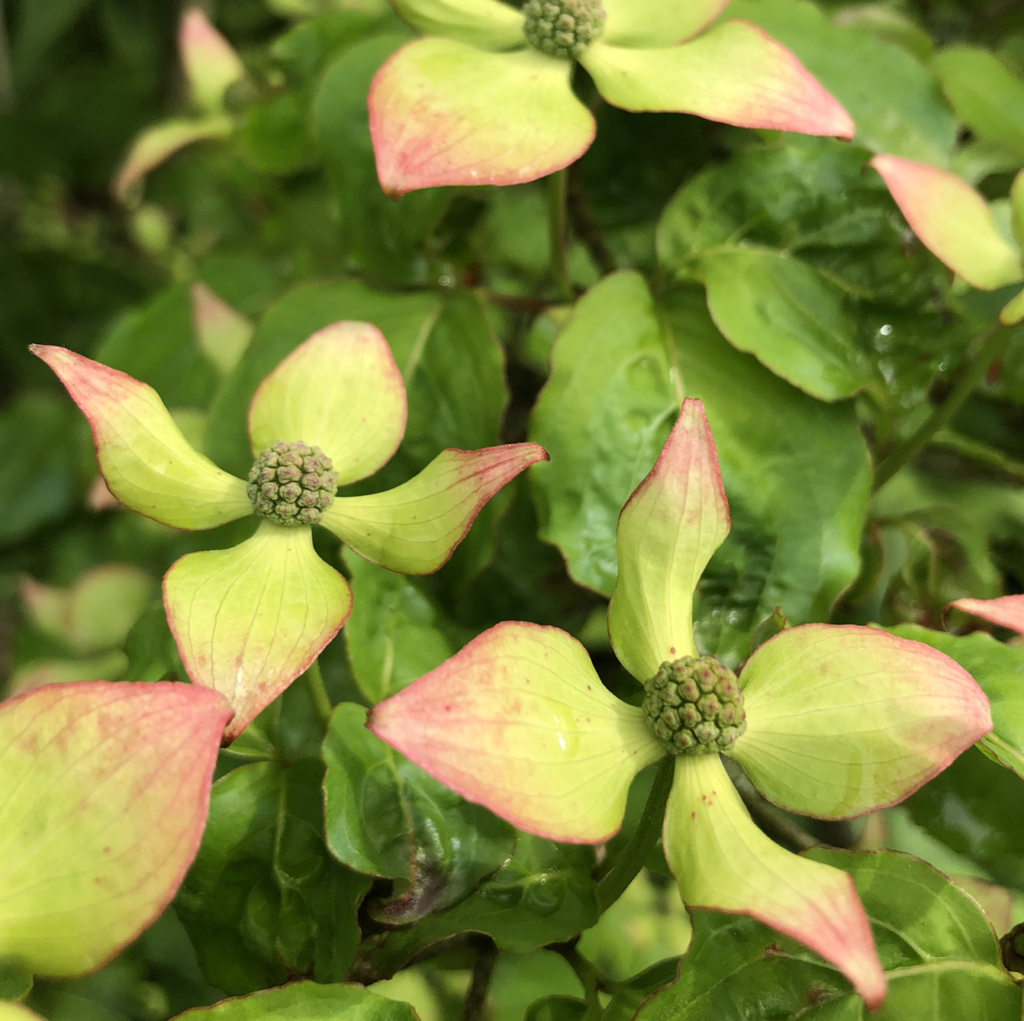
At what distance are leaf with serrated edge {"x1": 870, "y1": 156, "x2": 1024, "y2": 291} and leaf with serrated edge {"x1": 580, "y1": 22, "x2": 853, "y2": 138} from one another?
49 mm

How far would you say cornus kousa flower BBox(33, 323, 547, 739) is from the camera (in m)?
0.37

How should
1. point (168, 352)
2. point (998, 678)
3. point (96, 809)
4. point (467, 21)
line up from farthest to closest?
point (168, 352)
point (467, 21)
point (998, 678)
point (96, 809)

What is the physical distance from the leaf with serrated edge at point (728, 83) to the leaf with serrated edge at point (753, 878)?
303mm

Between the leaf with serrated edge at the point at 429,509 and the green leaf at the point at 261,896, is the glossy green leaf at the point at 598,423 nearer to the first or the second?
the leaf with serrated edge at the point at 429,509

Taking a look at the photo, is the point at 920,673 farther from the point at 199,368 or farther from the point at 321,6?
the point at 321,6

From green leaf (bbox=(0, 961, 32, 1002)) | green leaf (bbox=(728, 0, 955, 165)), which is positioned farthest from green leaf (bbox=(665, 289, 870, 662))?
green leaf (bbox=(0, 961, 32, 1002))

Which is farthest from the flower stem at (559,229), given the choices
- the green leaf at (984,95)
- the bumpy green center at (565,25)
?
the green leaf at (984,95)

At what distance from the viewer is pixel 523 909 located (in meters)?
0.42

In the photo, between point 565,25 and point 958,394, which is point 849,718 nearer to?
point 958,394

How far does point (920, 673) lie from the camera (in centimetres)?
35

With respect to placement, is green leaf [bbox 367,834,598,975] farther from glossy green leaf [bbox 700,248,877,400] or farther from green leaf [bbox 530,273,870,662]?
glossy green leaf [bbox 700,248,877,400]

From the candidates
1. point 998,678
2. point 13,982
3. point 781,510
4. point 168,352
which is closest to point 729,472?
point 781,510

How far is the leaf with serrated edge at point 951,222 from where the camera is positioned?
0.47 meters

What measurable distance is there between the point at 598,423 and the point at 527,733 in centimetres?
21
